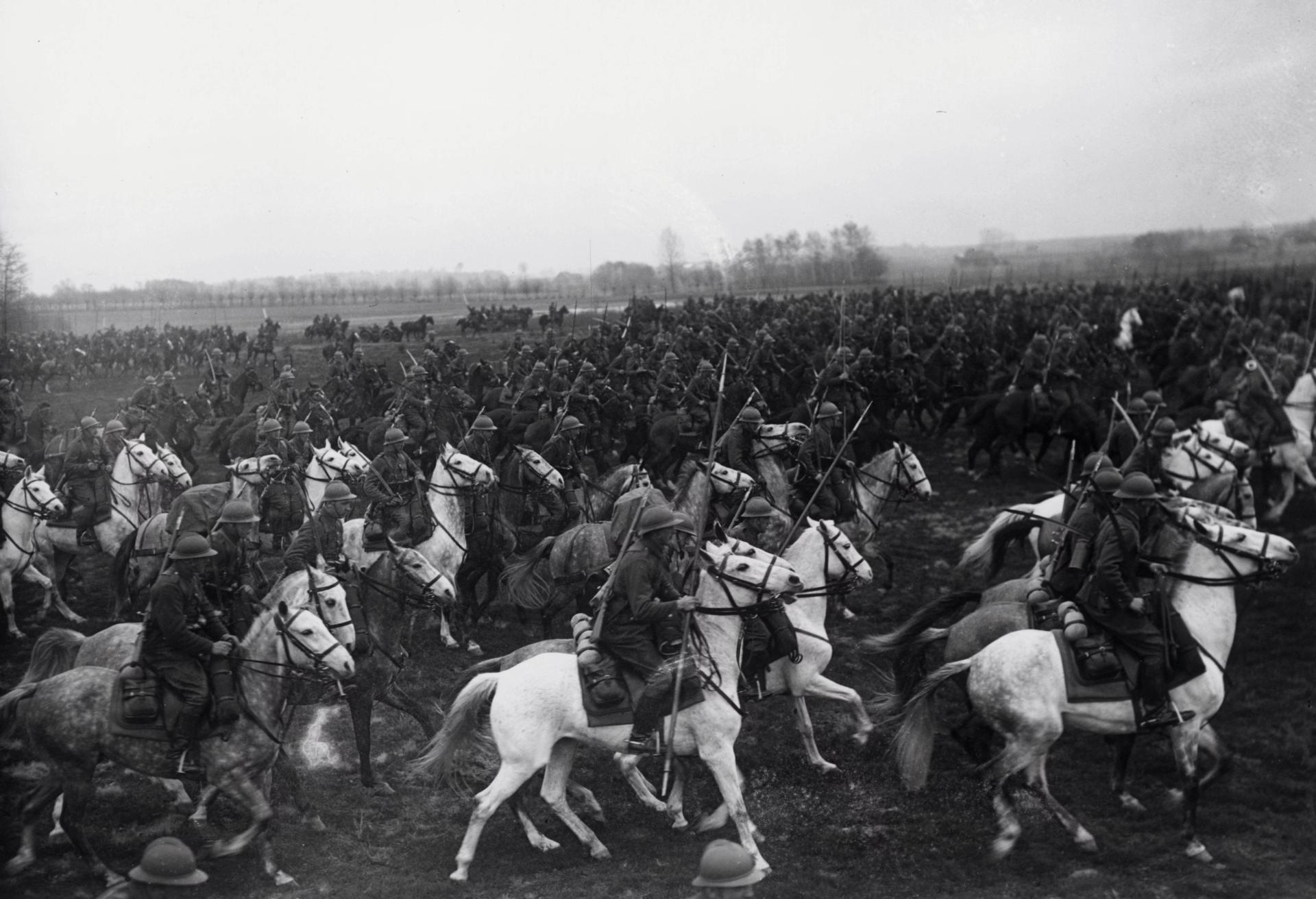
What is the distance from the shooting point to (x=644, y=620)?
680 cm

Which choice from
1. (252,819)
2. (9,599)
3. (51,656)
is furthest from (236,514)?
(9,599)

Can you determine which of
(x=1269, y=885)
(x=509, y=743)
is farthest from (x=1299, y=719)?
(x=509, y=743)

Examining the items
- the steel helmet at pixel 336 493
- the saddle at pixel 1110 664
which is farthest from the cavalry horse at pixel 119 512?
the saddle at pixel 1110 664

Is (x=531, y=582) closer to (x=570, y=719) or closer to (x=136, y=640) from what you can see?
(x=570, y=719)

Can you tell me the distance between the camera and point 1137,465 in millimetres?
10969

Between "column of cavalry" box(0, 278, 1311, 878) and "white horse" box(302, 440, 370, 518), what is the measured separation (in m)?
0.04

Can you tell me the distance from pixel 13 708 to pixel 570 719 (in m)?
3.70

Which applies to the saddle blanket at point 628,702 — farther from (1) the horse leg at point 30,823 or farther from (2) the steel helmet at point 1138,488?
(1) the horse leg at point 30,823

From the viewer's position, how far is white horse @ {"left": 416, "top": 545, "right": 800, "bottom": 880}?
22.1 ft

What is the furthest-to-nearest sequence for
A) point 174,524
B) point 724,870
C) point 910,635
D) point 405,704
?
point 174,524, point 405,704, point 910,635, point 724,870

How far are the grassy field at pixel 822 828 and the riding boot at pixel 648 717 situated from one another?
0.75 meters

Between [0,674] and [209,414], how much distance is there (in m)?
10.0

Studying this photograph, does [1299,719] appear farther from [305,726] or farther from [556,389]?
[556,389]

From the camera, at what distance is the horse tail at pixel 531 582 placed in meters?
10.5
